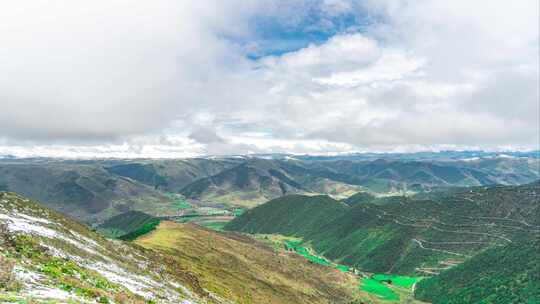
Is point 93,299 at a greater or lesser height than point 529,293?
greater

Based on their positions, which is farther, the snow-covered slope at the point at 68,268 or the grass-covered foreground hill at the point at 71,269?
the snow-covered slope at the point at 68,268

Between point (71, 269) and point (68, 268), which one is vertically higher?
point (68, 268)

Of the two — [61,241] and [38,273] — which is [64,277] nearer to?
[38,273]

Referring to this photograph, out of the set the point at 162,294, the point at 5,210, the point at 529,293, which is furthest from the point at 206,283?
the point at 529,293

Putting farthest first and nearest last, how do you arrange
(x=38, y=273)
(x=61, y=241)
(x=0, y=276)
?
(x=61, y=241)
(x=38, y=273)
(x=0, y=276)

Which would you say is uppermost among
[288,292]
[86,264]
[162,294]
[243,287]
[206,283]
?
[86,264]

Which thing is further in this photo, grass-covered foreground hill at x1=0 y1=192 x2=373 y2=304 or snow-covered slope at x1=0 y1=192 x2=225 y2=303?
snow-covered slope at x1=0 y1=192 x2=225 y2=303

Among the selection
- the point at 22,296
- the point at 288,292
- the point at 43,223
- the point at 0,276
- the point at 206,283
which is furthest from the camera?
the point at 288,292

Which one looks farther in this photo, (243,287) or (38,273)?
(243,287)
